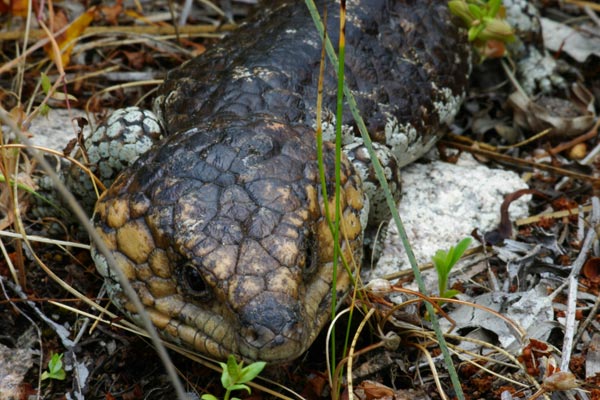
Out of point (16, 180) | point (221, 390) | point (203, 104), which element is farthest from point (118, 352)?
point (203, 104)

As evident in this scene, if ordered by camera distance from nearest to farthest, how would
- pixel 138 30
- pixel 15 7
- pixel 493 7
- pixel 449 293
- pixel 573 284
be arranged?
pixel 449 293 → pixel 573 284 → pixel 493 7 → pixel 15 7 → pixel 138 30

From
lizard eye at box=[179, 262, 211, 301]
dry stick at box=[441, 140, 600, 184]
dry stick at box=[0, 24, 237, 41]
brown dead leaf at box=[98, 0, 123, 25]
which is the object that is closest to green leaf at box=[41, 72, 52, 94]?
dry stick at box=[0, 24, 237, 41]

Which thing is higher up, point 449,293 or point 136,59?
point 136,59

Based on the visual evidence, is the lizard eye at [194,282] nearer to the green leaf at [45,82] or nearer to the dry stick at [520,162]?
the green leaf at [45,82]

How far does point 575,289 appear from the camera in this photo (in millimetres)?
4004

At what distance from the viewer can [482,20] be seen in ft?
16.6

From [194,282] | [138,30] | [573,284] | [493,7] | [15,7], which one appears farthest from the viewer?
[138,30]

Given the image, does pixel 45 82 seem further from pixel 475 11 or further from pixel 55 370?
pixel 475 11

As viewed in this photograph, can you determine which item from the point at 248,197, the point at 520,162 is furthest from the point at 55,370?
the point at 520,162

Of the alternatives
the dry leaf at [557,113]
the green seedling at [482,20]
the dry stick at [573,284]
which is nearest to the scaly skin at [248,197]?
the green seedling at [482,20]

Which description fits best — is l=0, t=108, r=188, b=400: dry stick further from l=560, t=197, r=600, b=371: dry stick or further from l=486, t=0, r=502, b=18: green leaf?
l=486, t=0, r=502, b=18: green leaf

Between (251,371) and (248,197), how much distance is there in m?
0.66

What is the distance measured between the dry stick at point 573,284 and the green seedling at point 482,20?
1154mm

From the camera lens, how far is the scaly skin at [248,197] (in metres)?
3.05
